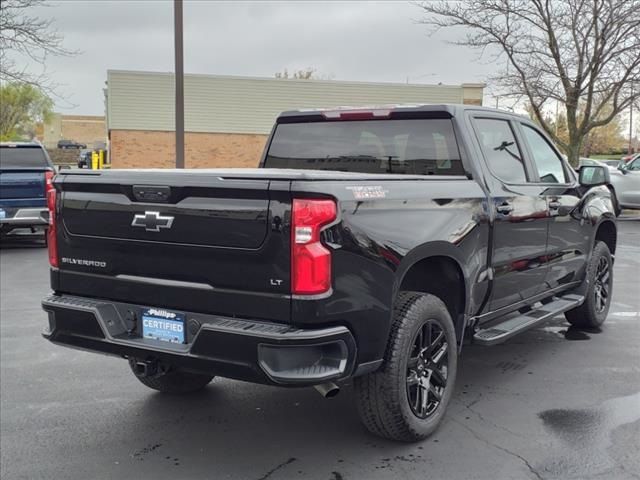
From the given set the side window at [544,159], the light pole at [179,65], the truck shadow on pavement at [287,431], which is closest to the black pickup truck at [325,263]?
the truck shadow on pavement at [287,431]

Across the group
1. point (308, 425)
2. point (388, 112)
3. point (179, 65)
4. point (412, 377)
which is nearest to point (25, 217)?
point (179, 65)

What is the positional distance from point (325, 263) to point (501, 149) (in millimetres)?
2427

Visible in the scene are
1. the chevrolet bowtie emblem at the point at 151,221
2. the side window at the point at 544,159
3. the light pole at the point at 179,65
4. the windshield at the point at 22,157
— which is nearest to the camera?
the chevrolet bowtie emblem at the point at 151,221

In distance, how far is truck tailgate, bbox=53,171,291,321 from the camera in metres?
3.24

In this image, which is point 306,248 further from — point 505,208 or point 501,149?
point 501,149

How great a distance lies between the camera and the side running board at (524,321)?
457cm

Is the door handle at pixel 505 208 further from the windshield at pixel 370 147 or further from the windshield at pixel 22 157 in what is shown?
the windshield at pixel 22 157

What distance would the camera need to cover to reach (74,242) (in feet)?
12.9

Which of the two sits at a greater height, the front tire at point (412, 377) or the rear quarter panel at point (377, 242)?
the rear quarter panel at point (377, 242)

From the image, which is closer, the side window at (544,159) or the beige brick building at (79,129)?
the side window at (544,159)

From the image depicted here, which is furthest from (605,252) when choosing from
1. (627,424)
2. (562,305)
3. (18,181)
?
(18,181)

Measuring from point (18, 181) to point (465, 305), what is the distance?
1023 centimetres

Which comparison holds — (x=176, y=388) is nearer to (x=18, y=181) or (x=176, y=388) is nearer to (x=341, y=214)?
(x=341, y=214)

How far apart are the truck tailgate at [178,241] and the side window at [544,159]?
3046 millimetres
